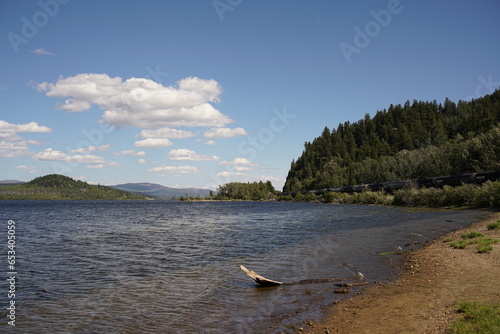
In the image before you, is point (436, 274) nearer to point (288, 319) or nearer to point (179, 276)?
point (288, 319)

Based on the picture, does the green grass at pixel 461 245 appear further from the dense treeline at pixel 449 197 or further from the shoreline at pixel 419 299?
the dense treeline at pixel 449 197

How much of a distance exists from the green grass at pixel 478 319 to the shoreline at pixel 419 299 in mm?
309

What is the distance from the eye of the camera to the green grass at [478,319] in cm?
879

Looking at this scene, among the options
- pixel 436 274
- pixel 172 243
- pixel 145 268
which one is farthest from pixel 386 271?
pixel 172 243

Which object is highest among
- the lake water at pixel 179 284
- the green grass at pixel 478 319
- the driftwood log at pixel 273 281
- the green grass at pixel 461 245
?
the green grass at pixel 461 245

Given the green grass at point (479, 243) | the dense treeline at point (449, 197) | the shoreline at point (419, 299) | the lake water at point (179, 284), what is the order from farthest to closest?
the dense treeline at point (449, 197)
the green grass at point (479, 243)
the lake water at point (179, 284)
the shoreline at point (419, 299)

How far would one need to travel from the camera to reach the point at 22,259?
2533cm

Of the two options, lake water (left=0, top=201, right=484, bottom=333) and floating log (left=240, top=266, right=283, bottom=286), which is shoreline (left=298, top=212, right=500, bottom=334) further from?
floating log (left=240, top=266, right=283, bottom=286)

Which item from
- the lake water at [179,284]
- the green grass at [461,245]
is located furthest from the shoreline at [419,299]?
the green grass at [461,245]

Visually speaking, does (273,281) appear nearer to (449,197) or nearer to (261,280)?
(261,280)

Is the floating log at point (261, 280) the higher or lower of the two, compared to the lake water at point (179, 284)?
higher

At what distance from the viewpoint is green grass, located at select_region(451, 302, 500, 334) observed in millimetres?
8789

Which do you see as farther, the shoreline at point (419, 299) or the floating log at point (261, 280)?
the floating log at point (261, 280)

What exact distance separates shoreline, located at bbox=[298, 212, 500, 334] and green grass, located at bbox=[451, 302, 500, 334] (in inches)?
12.2
